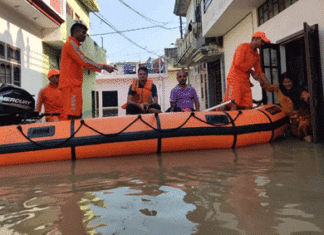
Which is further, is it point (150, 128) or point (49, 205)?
point (150, 128)

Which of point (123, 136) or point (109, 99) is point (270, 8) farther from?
Result: point (109, 99)

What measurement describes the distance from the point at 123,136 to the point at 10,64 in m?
5.81

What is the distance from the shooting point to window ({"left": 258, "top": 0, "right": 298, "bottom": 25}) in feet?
21.6

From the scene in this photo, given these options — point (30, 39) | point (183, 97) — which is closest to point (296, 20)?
point (183, 97)

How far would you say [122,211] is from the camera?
6.18 feet

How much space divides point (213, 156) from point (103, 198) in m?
2.01

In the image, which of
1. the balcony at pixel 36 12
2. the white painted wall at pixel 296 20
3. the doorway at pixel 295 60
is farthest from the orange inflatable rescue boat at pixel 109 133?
the balcony at pixel 36 12

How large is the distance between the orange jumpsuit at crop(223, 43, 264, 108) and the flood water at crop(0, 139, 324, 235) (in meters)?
1.74

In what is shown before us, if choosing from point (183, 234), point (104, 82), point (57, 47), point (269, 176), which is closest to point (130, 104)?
point (269, 176)

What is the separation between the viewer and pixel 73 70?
4328mm

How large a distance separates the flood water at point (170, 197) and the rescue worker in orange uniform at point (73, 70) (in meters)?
1.06

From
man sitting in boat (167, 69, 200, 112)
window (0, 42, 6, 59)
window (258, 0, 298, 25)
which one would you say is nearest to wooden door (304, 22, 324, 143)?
window (258, 0, 298, 25)

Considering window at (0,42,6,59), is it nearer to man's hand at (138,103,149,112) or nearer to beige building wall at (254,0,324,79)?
man's hand at (138,103,149,112)

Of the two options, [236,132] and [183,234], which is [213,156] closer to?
[236,132]
